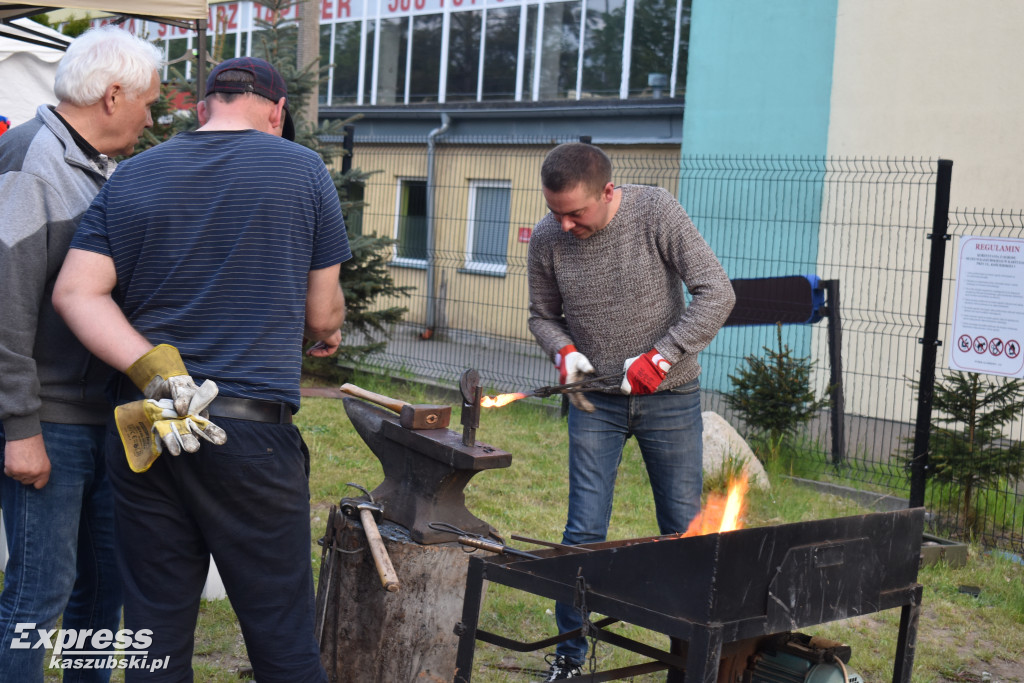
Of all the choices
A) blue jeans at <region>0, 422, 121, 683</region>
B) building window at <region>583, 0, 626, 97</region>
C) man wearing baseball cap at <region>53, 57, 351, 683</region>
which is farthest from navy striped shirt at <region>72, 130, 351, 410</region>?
building window at <region>583, 0, 626, 97</region>

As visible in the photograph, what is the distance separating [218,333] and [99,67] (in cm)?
84

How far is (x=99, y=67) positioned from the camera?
262 cm

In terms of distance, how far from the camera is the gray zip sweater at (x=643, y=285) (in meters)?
3.44

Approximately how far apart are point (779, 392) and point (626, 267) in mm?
3874

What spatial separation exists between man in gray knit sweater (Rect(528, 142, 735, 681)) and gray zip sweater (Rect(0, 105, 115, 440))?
5.08ft

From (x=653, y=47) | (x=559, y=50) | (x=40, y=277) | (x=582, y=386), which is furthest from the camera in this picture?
(x=559, y=50)

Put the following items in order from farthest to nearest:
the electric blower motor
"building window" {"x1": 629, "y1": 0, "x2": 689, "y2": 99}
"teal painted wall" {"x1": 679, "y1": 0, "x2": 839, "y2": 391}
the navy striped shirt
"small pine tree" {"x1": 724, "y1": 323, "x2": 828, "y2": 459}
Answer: "building window" {"x1": 629, "y1": 0, "x2": 689, "y2": 99}, "teal painted wall" {"x1": 679, "y1": 0, "x2": 839, "y2": 391}, "small pine tree" {"x1": 724, "y1": 323, "x2": 828, "y2": 459}, the electric blower motor, the navy striped shirt

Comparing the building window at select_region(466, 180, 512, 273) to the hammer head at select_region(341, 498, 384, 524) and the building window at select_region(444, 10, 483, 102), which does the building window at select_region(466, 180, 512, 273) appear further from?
the hammer head at select_region(341, 498, 384, 524)

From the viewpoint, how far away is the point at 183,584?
249 cm

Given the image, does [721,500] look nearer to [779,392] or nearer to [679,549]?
[779,392]

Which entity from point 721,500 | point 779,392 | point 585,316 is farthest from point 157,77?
point 779,392

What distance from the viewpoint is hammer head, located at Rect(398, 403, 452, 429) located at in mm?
3365

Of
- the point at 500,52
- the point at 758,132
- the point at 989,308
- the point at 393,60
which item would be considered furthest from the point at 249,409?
the point at 393,60

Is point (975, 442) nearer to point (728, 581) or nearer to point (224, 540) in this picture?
point (728, 581)
